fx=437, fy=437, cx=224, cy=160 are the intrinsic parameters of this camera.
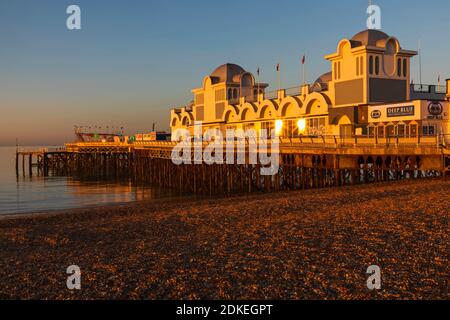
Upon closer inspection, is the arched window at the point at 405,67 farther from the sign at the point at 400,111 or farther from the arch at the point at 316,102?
the sign at the point at 400,111

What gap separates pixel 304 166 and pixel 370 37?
17.3 metres

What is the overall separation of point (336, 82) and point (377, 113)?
7.50m

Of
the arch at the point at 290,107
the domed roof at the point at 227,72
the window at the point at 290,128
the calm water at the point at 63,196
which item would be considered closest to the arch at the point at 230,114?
the domed roof at the point at 227,72

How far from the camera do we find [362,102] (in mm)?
39125

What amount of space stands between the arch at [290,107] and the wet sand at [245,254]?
32.1 m

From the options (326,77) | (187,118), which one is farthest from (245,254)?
(187,118)

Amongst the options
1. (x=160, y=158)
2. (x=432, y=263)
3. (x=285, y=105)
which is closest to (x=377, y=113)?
(x=285, y=105)

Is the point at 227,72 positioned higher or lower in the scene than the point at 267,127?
higher

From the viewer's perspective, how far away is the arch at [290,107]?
4741 cm

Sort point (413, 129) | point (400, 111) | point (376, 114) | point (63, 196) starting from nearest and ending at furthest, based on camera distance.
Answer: point (413, 129), point (400, 111), point (376, 114), point (63, 196)

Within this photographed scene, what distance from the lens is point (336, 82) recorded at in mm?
42031

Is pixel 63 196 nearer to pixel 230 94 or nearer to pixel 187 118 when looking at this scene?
pixel 230 94

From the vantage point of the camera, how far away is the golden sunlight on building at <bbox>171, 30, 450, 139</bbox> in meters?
32.1
